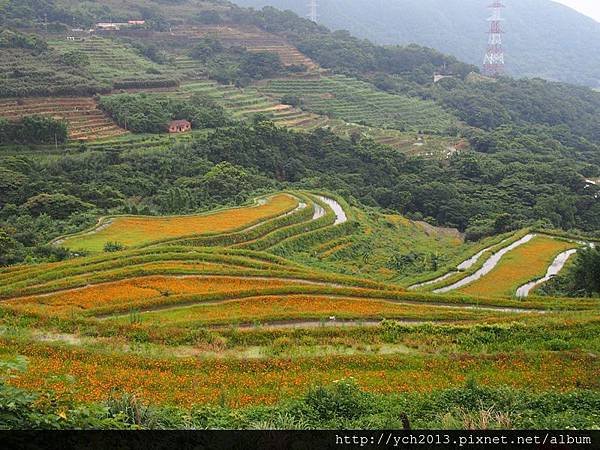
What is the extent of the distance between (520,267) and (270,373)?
27.7 m

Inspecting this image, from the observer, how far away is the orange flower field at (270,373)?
12.8m

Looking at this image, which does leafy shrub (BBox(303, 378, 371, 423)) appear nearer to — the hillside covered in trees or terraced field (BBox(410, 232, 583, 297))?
the hillside covered in trees

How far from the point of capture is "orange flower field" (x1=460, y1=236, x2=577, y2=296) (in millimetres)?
33472

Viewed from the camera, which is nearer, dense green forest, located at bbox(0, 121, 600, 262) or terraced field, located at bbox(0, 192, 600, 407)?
terraced field, located at bbox(0, 192, 600, 407)

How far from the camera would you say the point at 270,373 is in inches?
570

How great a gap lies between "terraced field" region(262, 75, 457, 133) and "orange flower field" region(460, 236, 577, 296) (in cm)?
4797

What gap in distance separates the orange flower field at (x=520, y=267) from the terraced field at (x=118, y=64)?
53837 mm

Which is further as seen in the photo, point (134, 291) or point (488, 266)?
point (488, 266)

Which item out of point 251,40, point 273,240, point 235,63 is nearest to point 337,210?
point 273,240

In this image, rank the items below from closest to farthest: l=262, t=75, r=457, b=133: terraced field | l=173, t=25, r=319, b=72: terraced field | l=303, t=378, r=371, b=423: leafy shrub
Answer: l=303, t=378, r=371, b=423: leafy shrub → l=262, t=75, r=457, b=133: terraced field → l=173, t=25, r=319, b=72: terraced field

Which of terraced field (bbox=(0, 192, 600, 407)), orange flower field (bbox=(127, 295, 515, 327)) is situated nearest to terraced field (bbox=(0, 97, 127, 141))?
terraced field (bbox=(0, 192, 600, 407))

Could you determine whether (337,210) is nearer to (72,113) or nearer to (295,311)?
(295,311)

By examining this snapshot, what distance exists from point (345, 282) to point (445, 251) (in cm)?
2076

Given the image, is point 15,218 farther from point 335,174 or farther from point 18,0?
point 18,0
